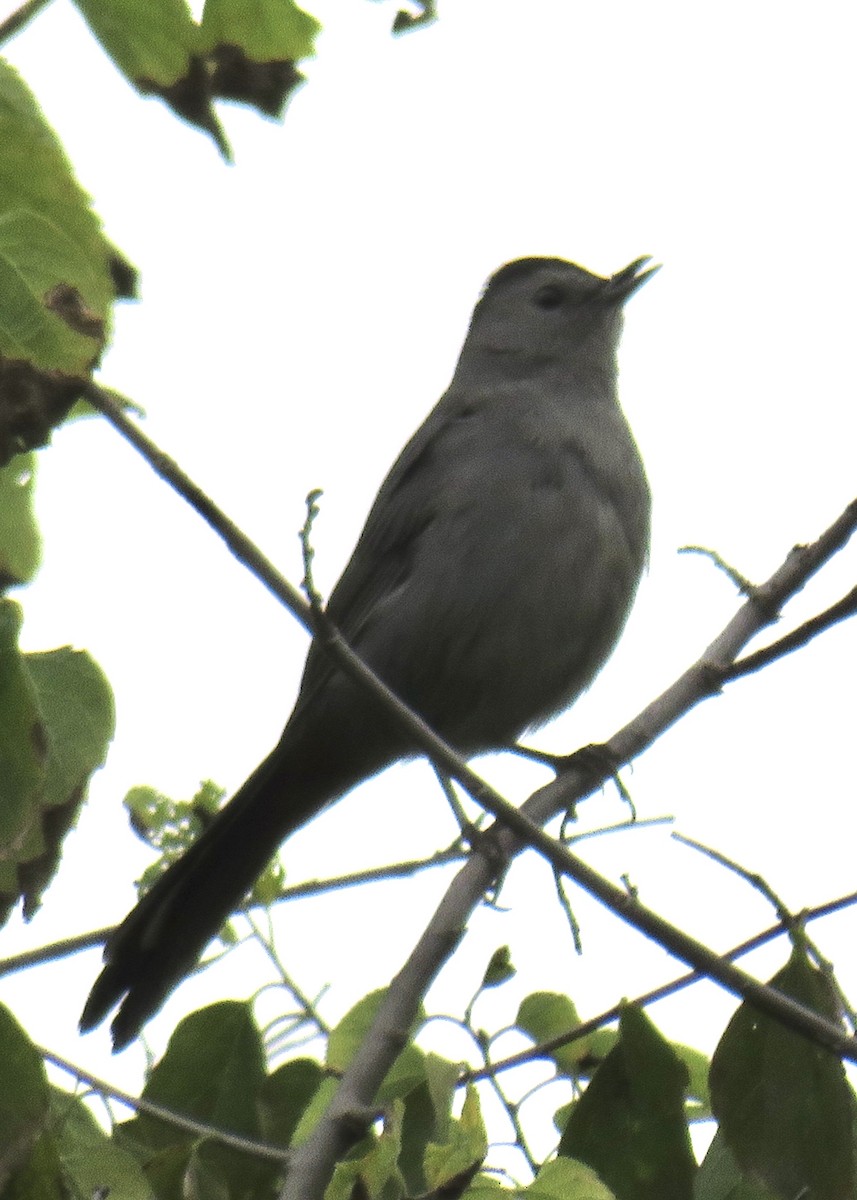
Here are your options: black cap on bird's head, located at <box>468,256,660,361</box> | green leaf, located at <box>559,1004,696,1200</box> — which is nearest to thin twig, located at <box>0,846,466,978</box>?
green leaf, located at <box>559,1004,696,1200</box>

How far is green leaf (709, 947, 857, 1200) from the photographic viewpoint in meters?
2.31

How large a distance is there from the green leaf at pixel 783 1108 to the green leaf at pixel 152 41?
1.64 metres

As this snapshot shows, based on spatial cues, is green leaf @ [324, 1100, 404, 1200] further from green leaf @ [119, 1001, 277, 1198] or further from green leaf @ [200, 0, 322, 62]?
green leaf @ [200, 0, 322, 62]

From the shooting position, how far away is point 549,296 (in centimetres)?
619

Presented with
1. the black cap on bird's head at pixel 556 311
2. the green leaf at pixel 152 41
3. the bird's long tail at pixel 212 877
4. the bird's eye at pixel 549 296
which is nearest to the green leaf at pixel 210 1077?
the bird's long tail at pixel 212 877

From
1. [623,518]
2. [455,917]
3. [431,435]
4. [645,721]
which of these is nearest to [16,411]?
[455,917]

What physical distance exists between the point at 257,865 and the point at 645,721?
170cm

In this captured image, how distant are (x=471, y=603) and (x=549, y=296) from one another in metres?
1.91

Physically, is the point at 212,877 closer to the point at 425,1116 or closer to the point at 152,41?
the point at 425,1116

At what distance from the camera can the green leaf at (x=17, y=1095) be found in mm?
1930

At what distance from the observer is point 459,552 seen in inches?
189

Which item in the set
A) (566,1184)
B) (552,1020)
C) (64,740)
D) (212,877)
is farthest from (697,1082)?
(212,877)

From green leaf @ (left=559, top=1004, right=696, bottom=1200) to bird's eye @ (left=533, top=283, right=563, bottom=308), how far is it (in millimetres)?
4133

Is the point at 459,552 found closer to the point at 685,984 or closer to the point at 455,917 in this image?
the point at 455,917
